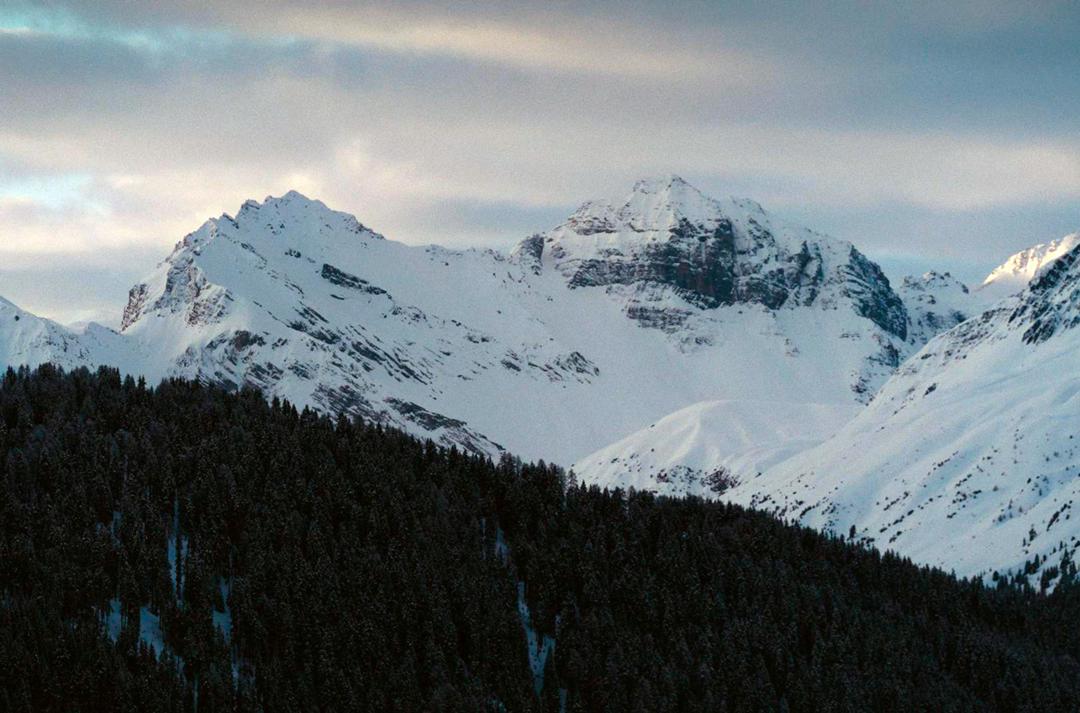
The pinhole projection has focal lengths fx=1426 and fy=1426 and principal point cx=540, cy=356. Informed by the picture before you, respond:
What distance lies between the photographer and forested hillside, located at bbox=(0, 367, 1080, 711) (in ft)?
459

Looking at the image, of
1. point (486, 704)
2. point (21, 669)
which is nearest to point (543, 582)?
point (486, 704)

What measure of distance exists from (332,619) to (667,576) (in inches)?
2164

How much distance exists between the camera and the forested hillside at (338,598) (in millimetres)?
139875

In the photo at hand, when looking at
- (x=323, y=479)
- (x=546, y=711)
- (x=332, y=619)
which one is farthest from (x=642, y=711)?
(x=323, y=479)

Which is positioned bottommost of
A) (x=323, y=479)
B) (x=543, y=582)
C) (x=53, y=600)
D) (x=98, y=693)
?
(x=98, y=693)

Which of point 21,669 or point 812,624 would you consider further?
point 812,624

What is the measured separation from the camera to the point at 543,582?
584 ft

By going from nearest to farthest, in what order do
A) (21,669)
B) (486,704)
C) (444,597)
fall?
1. (21,669)
2. (486,704)
3. (444,597)

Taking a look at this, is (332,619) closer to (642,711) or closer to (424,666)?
(424,666)

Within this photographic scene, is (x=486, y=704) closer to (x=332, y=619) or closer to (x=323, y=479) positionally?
(x=332, y=619)

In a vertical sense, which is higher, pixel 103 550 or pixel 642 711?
pixel 103 550

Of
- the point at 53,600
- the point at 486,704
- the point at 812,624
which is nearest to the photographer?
the point at 53,600

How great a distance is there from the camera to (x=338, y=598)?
16012 cm

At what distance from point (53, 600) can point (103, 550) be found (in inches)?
357
